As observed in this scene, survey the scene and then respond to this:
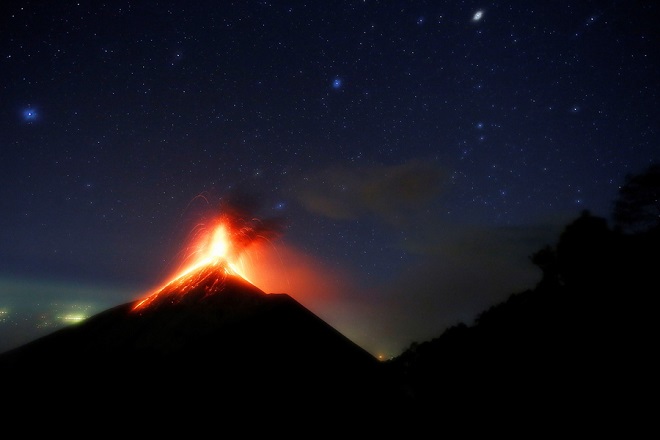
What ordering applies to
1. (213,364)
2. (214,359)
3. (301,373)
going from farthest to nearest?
1. (214,359)
2. (213,364)
3. (301,373)

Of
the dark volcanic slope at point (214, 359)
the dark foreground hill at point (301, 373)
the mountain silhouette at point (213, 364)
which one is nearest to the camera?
the dark foreground hill at point (301, 373)

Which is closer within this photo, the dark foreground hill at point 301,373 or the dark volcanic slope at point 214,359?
the dark foreground hill at point 301,373

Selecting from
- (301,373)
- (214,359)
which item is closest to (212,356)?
(214,359)

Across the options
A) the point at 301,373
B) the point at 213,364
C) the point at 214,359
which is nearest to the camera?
the point at 301,373

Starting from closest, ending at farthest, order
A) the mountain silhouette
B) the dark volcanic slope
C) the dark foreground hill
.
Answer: the dark foreground hill < the mountain silhouette < the dark volcanic slope

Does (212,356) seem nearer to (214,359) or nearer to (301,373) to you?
(214,359)

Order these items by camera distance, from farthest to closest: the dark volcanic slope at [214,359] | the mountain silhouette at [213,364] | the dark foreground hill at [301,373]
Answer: the dark volcanic slope at [214,359]
the mountain silhouette at [213,364]
the dark foreground hill at [301,373]

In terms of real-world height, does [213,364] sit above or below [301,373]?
above

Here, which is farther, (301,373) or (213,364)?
(213,364)
